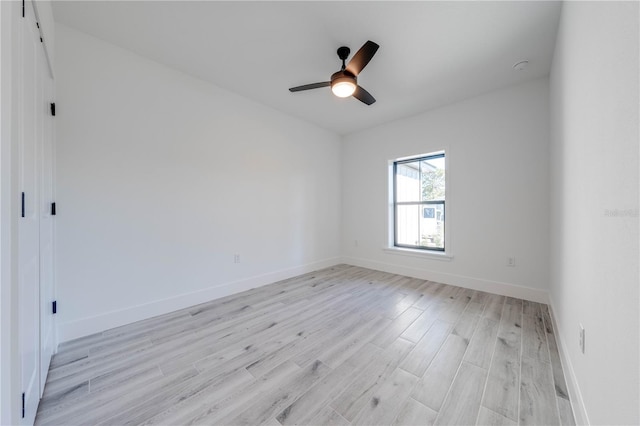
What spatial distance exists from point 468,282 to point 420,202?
1.41m

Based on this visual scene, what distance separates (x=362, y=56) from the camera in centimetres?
196

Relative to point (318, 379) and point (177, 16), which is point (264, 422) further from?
point (177, 16)

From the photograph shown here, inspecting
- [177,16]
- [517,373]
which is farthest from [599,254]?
[177,16]

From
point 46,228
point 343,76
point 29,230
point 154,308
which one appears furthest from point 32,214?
point 343,76

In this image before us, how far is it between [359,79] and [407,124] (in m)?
1.48

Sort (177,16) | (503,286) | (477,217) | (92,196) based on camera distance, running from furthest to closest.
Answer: (477,217), (503,286), (92,196), (177,16)

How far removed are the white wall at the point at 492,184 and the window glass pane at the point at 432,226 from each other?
Result: 26 cm

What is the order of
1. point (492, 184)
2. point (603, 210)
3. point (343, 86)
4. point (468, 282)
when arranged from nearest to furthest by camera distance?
point (603, 210)
point (343, 86)
point (492, 184)
point (468, 282)

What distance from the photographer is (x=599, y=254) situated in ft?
3.36

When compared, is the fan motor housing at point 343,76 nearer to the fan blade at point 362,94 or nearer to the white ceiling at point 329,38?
the fan blade at point 362,94

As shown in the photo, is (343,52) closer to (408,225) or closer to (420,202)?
(420,202)

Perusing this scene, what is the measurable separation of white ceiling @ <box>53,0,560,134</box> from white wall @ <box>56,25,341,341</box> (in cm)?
33

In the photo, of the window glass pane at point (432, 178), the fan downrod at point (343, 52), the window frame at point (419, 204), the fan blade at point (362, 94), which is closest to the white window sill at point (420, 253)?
the window frame at point (419, 204)

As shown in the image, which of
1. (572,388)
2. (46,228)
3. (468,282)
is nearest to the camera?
(572,388)
